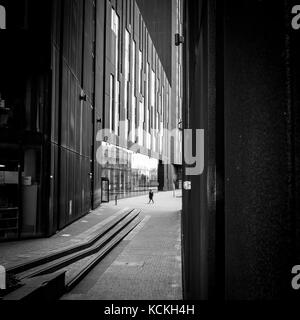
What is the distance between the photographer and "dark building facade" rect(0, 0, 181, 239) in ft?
47.6

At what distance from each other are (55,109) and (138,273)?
9.17 metres

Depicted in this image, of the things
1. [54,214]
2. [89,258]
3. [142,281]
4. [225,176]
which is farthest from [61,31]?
[225,176]

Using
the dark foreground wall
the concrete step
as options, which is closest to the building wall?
the concrete step

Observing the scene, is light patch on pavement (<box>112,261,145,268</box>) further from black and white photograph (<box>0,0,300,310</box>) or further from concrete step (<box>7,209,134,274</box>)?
concrete step (<box>7,209,134,274</box>)

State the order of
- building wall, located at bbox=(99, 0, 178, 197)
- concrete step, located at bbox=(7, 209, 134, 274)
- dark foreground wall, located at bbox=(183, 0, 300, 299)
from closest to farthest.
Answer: dark foreground wall, located at bbox=(183, 0, 300, 299), concrete step, located at bbox=(7, 209, 134, 274), building wall, located at bbox=(99, 0, 178, 197)

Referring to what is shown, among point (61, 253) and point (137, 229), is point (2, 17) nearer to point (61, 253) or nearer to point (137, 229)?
point (61, 253)

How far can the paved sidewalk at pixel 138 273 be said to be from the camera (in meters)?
8.27

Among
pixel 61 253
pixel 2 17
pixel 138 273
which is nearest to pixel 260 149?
pixel 138 273

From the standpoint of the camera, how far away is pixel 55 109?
16.1 m

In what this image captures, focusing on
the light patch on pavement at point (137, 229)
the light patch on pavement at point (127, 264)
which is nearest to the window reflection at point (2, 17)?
the light patch on pavement at point (127, 264)

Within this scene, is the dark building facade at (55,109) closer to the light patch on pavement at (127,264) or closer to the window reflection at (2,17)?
the window reflection at (2,17)

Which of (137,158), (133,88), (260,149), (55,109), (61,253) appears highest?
(133,88)

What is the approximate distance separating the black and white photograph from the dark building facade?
0.06 m
